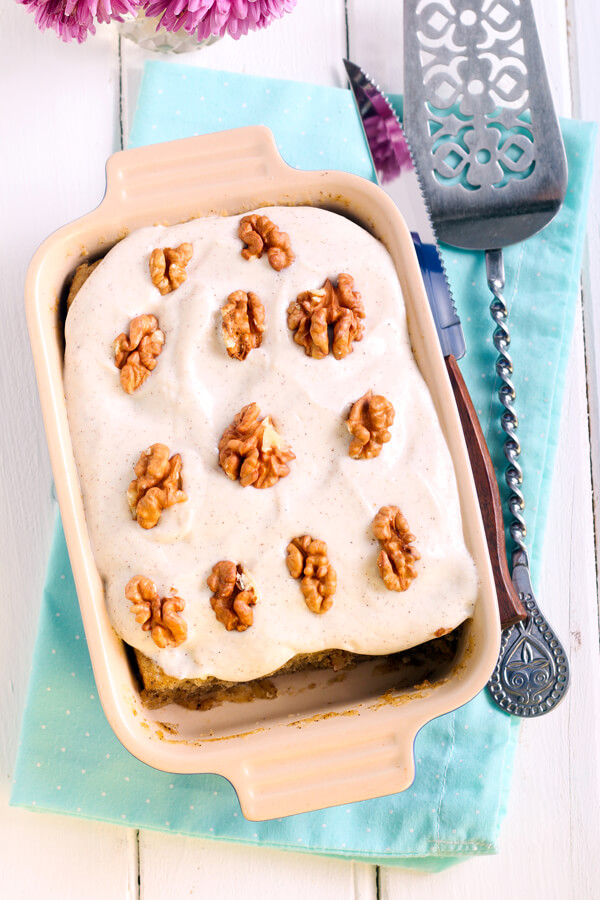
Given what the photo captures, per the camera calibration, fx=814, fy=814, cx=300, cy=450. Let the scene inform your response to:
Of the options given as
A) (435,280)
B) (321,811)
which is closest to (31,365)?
(435,280)

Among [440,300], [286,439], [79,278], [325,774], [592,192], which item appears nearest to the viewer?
[325,774]

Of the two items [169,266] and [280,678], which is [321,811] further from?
[169,266]

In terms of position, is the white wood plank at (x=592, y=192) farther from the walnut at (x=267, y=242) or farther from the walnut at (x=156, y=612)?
the walnut at (x=156, y=612)

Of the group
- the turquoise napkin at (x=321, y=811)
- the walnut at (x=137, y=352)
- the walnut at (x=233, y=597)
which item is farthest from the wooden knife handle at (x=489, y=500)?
the walnut at (x=137, y=352)

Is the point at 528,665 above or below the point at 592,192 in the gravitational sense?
below

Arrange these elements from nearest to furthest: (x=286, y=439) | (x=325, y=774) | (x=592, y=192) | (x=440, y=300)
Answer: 1. (x=325, y=774)
2. (x=286, y=439)
3. (x=440, y=300)
4. (x=592, y=192)

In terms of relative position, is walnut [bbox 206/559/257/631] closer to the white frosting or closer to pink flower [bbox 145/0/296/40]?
the white frosting
